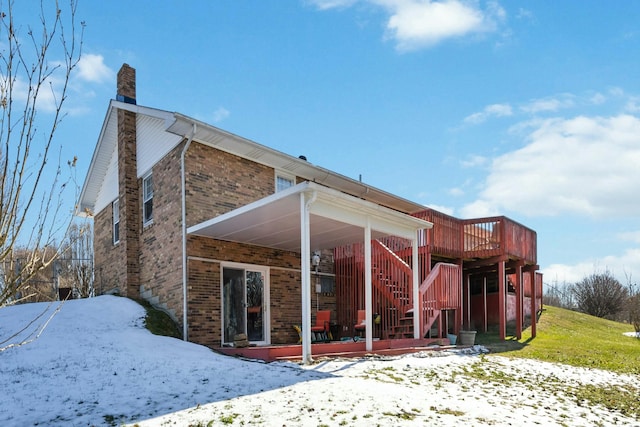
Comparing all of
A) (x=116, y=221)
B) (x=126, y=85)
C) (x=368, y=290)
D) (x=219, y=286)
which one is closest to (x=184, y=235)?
(x=219, y=286)

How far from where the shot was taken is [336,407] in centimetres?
695

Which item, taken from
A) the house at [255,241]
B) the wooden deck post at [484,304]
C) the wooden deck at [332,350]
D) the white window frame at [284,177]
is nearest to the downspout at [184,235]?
the house at [255,241]

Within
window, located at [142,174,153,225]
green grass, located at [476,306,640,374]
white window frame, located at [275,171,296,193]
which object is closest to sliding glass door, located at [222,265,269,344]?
white window frame, located at [275,171,296,193]

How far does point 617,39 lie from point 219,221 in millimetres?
8270

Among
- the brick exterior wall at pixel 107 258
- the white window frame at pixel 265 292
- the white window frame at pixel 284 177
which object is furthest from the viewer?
the brick exterior wall at pixel 107 258

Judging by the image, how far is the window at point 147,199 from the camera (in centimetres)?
1518

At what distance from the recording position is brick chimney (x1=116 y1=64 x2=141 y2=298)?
15.3 metres

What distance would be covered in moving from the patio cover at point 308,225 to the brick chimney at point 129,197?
11.0ft

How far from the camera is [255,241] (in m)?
14.3

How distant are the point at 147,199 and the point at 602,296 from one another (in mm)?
26481

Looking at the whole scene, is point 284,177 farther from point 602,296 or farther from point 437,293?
point 602,296

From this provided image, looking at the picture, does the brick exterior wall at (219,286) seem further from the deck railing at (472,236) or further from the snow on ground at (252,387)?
the deck railing at (472,236)

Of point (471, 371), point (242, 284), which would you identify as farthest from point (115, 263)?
point (471, 371)

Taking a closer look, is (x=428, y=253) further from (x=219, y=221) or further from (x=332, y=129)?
(x=219, y=221)
